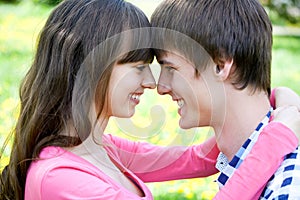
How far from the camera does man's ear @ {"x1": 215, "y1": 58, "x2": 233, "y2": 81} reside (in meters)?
2.11

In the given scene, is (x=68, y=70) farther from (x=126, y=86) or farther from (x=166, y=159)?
(x=166, y=159)

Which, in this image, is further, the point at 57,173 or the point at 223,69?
the point at 223,69

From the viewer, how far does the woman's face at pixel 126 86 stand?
2.02 meters

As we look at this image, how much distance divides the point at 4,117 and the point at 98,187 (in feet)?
9.43

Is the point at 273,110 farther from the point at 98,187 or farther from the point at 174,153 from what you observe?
the point at 98,187

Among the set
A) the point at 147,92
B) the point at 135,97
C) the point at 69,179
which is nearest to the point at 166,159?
the point at 147,92

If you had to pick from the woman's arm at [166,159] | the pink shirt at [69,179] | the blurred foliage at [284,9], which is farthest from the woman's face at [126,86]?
the blurred foliage at [284,9]

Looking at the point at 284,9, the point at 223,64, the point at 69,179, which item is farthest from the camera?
the point at 284,9

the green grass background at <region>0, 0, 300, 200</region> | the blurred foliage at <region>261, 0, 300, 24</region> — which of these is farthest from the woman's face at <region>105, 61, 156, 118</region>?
the blurred foliage at <region>261, 0, 300, 24</region>

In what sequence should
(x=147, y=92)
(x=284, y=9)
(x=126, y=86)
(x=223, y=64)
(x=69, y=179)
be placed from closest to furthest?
(x=69, y=179) < (x=126, y=86) < (x=223, y=64) < (x=147, y=92) < (x=284, y=9)

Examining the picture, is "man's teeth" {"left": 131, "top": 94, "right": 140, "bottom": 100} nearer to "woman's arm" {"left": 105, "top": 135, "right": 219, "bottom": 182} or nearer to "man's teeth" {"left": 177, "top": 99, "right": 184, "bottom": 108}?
"man's teeth" {"left": 177, "top": 99, "right": 184, "bottom": 108}

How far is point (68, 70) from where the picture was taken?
1979 mm

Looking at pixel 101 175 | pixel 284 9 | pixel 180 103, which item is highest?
pixel 180 103

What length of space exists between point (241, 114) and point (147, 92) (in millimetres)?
357
